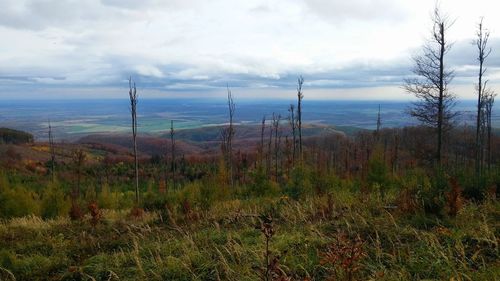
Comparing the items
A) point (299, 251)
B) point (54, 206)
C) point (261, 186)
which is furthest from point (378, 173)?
point (54, 206)

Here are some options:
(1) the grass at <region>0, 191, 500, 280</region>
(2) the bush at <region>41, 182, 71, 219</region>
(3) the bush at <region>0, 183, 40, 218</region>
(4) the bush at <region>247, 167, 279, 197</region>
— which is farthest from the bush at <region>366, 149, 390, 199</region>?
(3) the bush at <region>0, 183, 40, 218</region>

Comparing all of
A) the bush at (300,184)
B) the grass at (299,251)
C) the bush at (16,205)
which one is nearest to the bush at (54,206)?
the bush at (16,205)

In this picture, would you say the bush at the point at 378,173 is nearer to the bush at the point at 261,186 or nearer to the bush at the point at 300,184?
the bush at the point at 300,184

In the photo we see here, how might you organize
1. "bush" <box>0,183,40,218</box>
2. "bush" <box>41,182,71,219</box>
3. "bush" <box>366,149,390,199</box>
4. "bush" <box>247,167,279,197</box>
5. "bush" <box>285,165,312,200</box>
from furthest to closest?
"bush" <box>247,167,279,197</box>, "bush" <box>41,182,71,219</box>, "bush" <box>0,183,40,218</box>, "bush" <box>366,149,390,199</box>, "bush" <box>285,165,312,200</box>

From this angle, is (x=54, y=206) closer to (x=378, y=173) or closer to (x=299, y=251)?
(x=378, y=173)

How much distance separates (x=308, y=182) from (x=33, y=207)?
37.9 feet

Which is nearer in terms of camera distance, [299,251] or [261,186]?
[299,251]

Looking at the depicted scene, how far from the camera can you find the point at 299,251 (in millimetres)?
5871

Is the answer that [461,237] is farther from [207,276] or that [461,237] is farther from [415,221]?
[207,276]

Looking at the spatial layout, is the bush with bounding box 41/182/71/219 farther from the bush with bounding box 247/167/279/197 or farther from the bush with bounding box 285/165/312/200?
the bush with bounding box 285/165/312/200

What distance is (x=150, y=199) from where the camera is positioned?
881 inches

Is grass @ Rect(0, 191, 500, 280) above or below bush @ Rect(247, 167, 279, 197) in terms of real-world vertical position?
above

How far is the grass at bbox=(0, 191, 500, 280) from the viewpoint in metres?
4.78

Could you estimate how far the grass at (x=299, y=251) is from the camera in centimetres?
478
